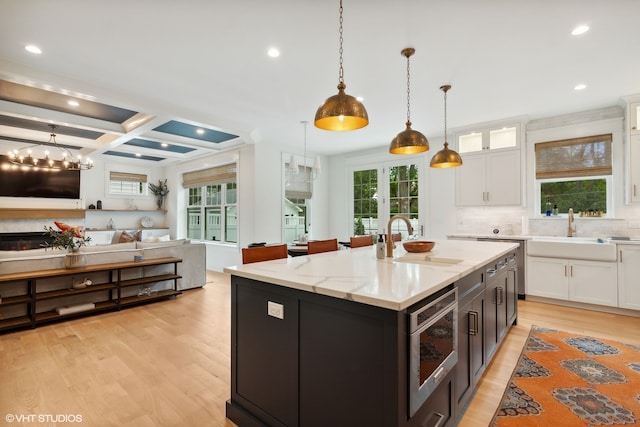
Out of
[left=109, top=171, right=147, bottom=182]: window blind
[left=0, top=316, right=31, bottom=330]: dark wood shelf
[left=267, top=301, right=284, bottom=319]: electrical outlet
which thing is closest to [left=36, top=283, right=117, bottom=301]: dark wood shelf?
[left=0, top=316, right=31, bottom=330]: dark wood shelf

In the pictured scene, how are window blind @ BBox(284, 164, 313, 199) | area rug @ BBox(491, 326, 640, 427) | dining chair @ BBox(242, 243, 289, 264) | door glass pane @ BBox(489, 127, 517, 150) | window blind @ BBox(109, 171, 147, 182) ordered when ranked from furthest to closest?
window blind @ BBox(109, 171, 147, 182), window blind @ BBox(284, 164, 313, 199), door glass pane @ BBox(489, 127, 517, 150), dining chair @ BBox(242, 243, 289, 264), area rug @ BBox(491, 326, 640, 427)

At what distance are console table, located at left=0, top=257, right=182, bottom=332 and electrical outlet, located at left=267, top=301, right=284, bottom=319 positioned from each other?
3.34 m

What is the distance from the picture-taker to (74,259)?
3.76 m

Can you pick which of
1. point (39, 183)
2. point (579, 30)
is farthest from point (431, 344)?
point (39, 183)

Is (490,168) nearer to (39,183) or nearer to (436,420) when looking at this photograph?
(436,420)

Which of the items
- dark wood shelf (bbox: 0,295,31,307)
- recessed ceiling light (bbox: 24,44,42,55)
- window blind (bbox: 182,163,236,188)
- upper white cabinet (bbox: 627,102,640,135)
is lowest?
dark wood shelf (bbox: 0,295,31,307)

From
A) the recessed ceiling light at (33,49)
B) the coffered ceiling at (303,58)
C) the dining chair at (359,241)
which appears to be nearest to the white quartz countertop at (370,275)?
the dining chair at (359,241)

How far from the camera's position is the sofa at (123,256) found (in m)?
3.49

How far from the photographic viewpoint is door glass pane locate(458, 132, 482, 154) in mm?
5145

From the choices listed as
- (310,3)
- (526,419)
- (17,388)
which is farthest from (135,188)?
(526,419)

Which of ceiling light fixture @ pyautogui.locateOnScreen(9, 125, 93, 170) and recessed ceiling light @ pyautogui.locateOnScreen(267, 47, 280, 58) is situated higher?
recessed ceiling light @ pyautogui.locateOnScreen(267, 47, 280, 58)

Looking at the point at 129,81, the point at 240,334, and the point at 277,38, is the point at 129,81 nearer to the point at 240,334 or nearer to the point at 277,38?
the point at 277,38

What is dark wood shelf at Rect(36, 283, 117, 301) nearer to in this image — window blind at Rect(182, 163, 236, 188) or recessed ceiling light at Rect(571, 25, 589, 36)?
window blind at Rect(182, 163, 236, 188)

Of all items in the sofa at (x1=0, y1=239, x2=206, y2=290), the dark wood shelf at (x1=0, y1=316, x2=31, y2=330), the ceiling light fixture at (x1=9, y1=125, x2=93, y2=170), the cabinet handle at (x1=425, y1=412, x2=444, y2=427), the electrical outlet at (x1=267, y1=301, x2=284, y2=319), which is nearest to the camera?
the cabinet handle at (x1=425, y1=412, x2=444, y2=427)
